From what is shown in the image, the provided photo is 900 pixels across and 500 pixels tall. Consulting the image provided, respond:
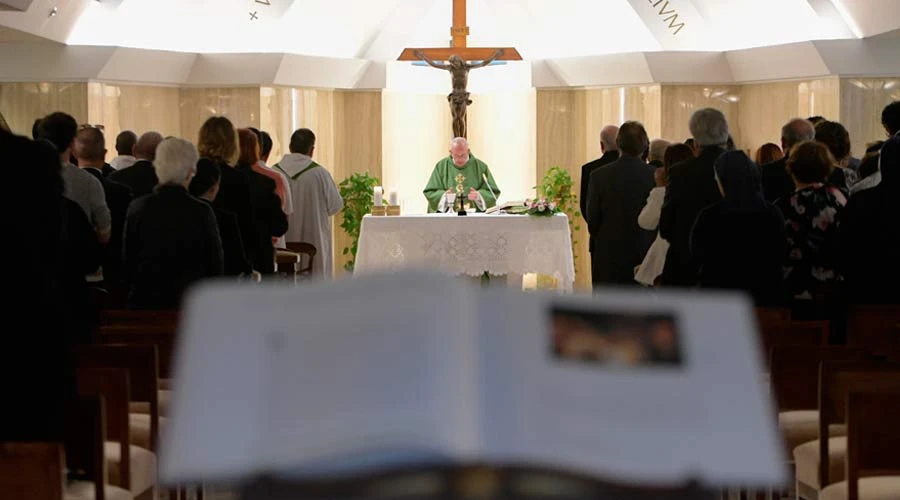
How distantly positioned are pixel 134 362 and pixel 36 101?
9009mm

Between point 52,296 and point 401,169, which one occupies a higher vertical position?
point 401,169

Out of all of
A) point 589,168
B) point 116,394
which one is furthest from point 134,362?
point 589,168

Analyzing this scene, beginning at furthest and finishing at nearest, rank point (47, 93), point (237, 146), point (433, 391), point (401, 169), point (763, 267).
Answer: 1. point (401, 169)
2. point (47, 93)
3. point (237, 146)
4. point (763, 267)
5. point (433, 391)

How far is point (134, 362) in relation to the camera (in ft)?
15.5

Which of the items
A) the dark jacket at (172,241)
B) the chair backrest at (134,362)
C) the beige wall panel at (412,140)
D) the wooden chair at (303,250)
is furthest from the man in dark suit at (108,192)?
the beige wall panel at (412,140)

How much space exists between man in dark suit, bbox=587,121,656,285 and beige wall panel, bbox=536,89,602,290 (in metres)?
6.56

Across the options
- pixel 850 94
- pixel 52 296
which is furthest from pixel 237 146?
pixel 850 94

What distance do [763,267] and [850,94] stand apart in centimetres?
749

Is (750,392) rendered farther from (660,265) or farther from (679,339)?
(660,265)

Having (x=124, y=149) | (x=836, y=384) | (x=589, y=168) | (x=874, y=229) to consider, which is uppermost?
(x=124, y=149)

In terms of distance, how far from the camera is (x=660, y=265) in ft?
26.5

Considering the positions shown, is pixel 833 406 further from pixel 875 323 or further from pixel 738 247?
pixel 738 247

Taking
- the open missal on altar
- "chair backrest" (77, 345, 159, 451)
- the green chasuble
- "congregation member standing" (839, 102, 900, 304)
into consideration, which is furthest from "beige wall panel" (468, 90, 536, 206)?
the open missal on altar

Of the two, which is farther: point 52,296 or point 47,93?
point 47,93
